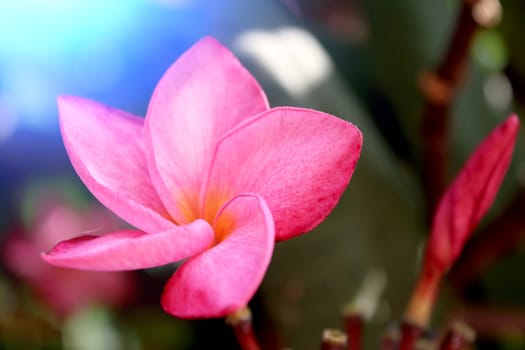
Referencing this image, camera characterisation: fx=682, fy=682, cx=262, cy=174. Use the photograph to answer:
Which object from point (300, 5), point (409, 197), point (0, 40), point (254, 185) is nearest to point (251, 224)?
point (254, 185)

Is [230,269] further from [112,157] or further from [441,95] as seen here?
[441,95]

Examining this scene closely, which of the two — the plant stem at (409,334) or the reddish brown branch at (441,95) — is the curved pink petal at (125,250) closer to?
the plant stem at (409,334)

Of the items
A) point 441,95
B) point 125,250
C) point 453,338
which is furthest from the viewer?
point 441,95

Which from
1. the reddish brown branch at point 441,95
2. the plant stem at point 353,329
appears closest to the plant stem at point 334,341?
the plant stem at point 353,329

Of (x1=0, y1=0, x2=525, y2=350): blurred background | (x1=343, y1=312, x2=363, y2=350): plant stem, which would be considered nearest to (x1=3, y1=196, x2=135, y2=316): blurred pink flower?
(x1=0, y1=0, x2=525, y2=350): blurred background

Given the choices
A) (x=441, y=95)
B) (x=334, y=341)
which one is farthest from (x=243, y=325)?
(x=441, y=95)

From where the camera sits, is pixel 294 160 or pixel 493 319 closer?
pixel 294 160
